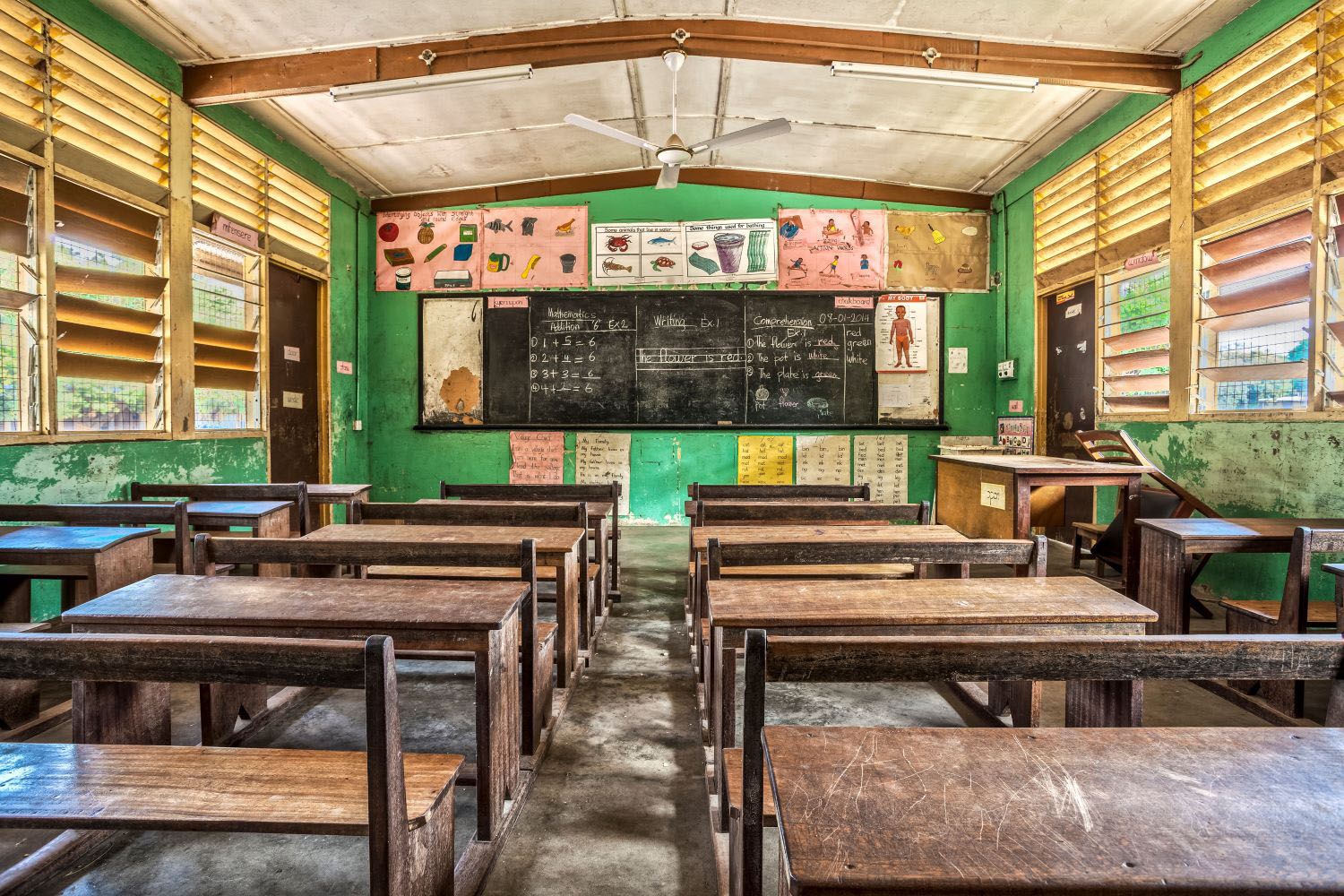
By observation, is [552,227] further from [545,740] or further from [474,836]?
[474,836]

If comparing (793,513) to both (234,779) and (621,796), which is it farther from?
(234,779)

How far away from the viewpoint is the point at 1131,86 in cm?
389

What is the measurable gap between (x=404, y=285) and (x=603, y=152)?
89.2 inches

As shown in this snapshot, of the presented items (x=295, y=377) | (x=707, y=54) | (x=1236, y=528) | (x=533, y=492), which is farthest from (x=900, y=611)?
(x=295, y=377)

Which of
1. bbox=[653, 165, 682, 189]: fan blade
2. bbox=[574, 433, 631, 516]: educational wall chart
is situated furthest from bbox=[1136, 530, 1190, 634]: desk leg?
bbox=[574, 433, 631, 516]: educational wall chart

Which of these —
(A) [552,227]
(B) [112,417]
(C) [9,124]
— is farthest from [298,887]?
(A) [552,227]

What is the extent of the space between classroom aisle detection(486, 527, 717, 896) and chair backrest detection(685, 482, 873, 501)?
99 centimetres

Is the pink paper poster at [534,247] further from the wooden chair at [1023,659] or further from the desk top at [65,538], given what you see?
the wooden chair at [1023,659]

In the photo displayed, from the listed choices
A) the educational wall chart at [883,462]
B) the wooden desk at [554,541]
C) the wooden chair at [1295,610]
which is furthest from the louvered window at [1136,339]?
the wooden desk at [554,541]

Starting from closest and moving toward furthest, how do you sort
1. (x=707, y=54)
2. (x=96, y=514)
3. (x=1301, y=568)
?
(x=1301, y=568) → (x=96, y=514) → (x=707, y=54)

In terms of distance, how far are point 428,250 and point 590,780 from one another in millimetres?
5610

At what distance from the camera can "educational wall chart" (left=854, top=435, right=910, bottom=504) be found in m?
6.19

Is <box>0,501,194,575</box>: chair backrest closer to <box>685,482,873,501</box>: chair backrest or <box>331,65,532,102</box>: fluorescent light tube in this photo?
<box>685,482,873,501</box>: chair backrest

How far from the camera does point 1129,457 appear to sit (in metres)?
4.01
